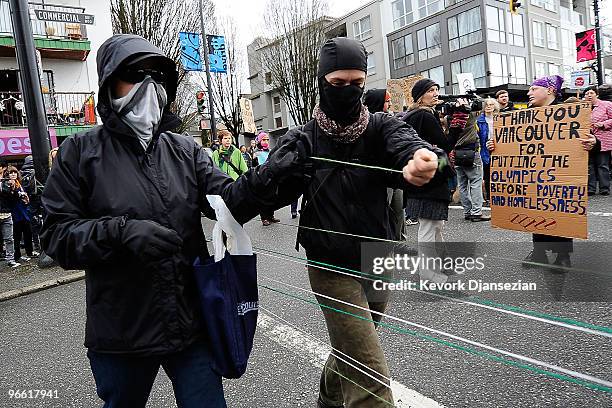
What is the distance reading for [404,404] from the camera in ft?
8.57

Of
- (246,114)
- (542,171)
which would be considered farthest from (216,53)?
(542,171)

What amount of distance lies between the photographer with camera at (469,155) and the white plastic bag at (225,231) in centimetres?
474

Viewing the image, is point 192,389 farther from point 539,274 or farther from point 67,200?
point 539,274

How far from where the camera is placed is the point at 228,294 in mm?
1863

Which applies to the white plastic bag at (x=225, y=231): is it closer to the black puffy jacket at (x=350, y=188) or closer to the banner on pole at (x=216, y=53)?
the black puffy jacket at (x=350, y=188)

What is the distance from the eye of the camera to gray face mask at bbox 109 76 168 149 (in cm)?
187

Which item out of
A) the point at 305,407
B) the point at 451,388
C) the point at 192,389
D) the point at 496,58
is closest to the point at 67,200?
the point at 192,389

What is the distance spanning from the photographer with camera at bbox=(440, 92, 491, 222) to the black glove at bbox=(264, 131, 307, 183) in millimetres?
4498

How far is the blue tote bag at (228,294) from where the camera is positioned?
6.02 ft

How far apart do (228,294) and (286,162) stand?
0.57 metres

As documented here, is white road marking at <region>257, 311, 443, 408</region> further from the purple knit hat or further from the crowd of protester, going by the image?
the purple knit hat

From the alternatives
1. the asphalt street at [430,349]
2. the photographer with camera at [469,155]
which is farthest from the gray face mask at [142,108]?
the photographer with camera at [469,155]

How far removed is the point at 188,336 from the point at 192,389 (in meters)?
0.21

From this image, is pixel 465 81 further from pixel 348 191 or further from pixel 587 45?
pixel 348 191
